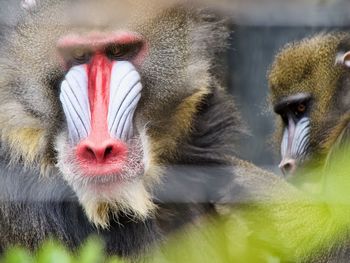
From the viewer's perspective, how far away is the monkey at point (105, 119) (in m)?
2.15

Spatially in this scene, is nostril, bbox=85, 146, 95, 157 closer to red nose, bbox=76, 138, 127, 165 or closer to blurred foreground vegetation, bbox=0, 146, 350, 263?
red nose, bbox=76, 138, 127, 165

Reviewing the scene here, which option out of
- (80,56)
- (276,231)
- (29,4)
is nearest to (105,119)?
(80,56)

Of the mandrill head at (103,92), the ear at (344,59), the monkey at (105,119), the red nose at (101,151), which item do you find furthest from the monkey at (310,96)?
the red nose at (101,151)

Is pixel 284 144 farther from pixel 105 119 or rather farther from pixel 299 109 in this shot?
pixel 105 119

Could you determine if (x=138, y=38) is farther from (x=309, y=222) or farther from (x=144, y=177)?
(x=309, y=222)

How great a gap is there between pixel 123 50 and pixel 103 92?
0.18m

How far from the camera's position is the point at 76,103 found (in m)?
2.14

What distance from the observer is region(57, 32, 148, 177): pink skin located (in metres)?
2.06

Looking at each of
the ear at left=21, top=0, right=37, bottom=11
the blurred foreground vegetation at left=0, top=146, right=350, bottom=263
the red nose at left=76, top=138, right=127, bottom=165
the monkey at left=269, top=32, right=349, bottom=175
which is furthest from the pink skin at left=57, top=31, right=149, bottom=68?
the monkey at left=269, top=32, right=349, bottom=175

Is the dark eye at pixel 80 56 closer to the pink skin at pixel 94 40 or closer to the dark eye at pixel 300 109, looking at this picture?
the pink skin at pixel 94 40

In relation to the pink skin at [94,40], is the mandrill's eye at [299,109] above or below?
below

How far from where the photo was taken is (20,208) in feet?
7.92

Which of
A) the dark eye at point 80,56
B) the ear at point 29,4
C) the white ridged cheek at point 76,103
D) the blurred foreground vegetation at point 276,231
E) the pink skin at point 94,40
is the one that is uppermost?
the ear at point 29,4

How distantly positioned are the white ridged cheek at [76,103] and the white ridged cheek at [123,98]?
7 centimetres
